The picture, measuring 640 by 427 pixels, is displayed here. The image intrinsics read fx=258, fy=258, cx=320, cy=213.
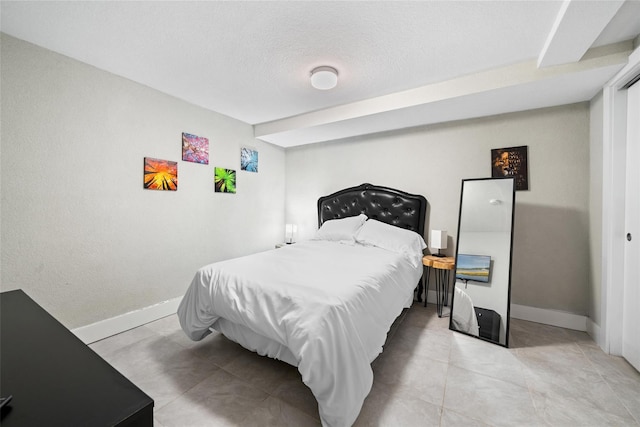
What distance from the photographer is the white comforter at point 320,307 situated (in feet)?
4.50

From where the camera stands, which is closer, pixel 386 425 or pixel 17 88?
pixel 386 425

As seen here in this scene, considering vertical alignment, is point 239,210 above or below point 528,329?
above

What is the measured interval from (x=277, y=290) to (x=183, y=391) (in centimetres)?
93

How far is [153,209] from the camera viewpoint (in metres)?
2.81

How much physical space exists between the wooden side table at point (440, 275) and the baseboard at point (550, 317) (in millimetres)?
700

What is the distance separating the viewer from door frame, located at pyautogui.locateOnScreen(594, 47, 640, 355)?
2115 millimetres

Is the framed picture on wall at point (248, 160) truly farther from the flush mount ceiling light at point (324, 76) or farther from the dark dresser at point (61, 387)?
the dark dresser at point (61, 387)

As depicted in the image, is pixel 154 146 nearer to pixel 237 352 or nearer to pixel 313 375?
pixel 237 352

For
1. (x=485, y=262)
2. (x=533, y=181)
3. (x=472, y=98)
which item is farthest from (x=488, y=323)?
(x=472, y=98)

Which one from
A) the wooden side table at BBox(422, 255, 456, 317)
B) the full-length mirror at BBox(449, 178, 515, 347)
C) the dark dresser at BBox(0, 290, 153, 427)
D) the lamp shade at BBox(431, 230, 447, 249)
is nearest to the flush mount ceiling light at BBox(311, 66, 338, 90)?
the full-length mirror at BBox(449, 178, 515, 347)

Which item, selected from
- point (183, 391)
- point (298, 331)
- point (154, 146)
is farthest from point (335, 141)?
point (183, 391)

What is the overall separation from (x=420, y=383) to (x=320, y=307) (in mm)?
996

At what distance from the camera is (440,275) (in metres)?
3.15

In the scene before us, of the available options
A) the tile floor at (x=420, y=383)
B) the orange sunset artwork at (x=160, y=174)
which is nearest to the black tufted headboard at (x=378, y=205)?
the tile floor at (x=420, y=383)
